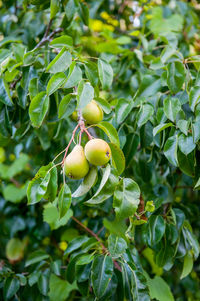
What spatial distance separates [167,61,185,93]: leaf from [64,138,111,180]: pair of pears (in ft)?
1.41

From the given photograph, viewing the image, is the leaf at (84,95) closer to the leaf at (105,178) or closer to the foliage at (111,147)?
the foliage at (111,147)

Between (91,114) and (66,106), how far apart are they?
0.10 metres

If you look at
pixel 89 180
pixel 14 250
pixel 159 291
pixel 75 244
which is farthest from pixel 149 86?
pixel 14 250

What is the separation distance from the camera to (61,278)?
58.1 inches

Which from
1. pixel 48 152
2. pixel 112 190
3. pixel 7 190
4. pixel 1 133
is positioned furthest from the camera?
pixel 7 190

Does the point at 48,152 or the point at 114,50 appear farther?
the point at 114,50

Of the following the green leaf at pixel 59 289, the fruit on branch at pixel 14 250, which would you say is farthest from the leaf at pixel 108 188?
the fruit on branch at pixel 14 250

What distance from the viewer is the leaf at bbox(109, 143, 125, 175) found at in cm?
79

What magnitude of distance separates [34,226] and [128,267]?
2.88 feet

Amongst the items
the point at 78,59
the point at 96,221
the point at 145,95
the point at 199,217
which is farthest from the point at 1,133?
the point at 199,217

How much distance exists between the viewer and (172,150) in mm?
917

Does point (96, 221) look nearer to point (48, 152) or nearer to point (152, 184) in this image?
point (152, 184)

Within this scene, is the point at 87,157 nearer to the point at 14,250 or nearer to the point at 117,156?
the point at 117,156

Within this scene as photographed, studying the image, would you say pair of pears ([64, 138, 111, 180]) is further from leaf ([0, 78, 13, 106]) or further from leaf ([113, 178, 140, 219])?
leaf ([0, 78, 13, 106])
